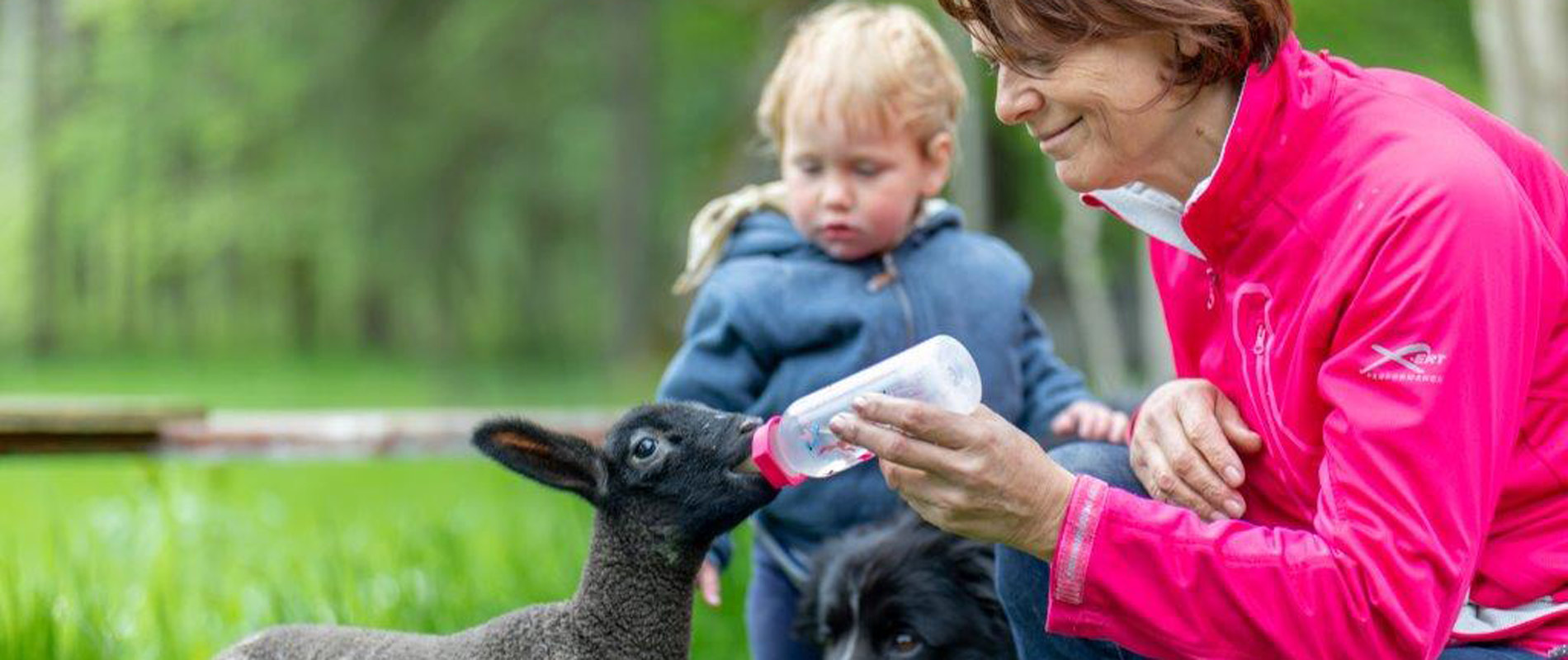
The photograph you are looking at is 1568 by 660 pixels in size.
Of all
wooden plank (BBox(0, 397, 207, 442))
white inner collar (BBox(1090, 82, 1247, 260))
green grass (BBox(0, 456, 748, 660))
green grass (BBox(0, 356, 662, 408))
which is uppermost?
white inner collar (BBox(1090, 82, 1247, 260))

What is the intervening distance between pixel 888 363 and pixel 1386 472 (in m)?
0.68

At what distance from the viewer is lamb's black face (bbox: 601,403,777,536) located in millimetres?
2727

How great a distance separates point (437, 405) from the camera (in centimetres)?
1897

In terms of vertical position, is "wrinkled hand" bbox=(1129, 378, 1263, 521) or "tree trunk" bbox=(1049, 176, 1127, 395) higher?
"wrinkled hand" bbox=(1129, 378, 1263, 521)

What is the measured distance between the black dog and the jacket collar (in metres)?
1.39

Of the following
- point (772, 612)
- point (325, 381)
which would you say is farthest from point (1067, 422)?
point (325, 381)

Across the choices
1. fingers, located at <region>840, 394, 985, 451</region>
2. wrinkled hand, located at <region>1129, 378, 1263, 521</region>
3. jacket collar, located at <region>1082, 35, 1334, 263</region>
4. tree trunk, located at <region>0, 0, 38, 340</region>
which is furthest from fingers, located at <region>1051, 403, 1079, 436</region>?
tree trunk, located at <region>0, 0, 38, 340</region>

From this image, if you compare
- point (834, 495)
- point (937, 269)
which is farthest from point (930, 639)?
point (937, 269)

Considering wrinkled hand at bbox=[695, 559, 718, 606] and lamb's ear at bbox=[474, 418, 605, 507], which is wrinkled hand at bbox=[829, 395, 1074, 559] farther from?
wrinkled hand at bbox=[695, 559, 718, 606]

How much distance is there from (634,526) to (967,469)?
713 millimetres

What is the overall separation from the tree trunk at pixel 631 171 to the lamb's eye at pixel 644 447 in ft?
51.6

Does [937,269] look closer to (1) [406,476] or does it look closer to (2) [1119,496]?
(2) [1119,496]

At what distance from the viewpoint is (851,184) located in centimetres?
394

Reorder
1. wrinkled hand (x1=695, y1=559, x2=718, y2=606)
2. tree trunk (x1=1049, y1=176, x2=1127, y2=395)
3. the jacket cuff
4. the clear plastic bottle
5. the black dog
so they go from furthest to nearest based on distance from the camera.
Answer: tree trunk (x1=1049, y1=176, x2=1127, y2=395)
the black dog
wrinkled hand (x1=695, y1=559, x2=718, y2=606)
the clear plastic bottle
the jacket cuff
